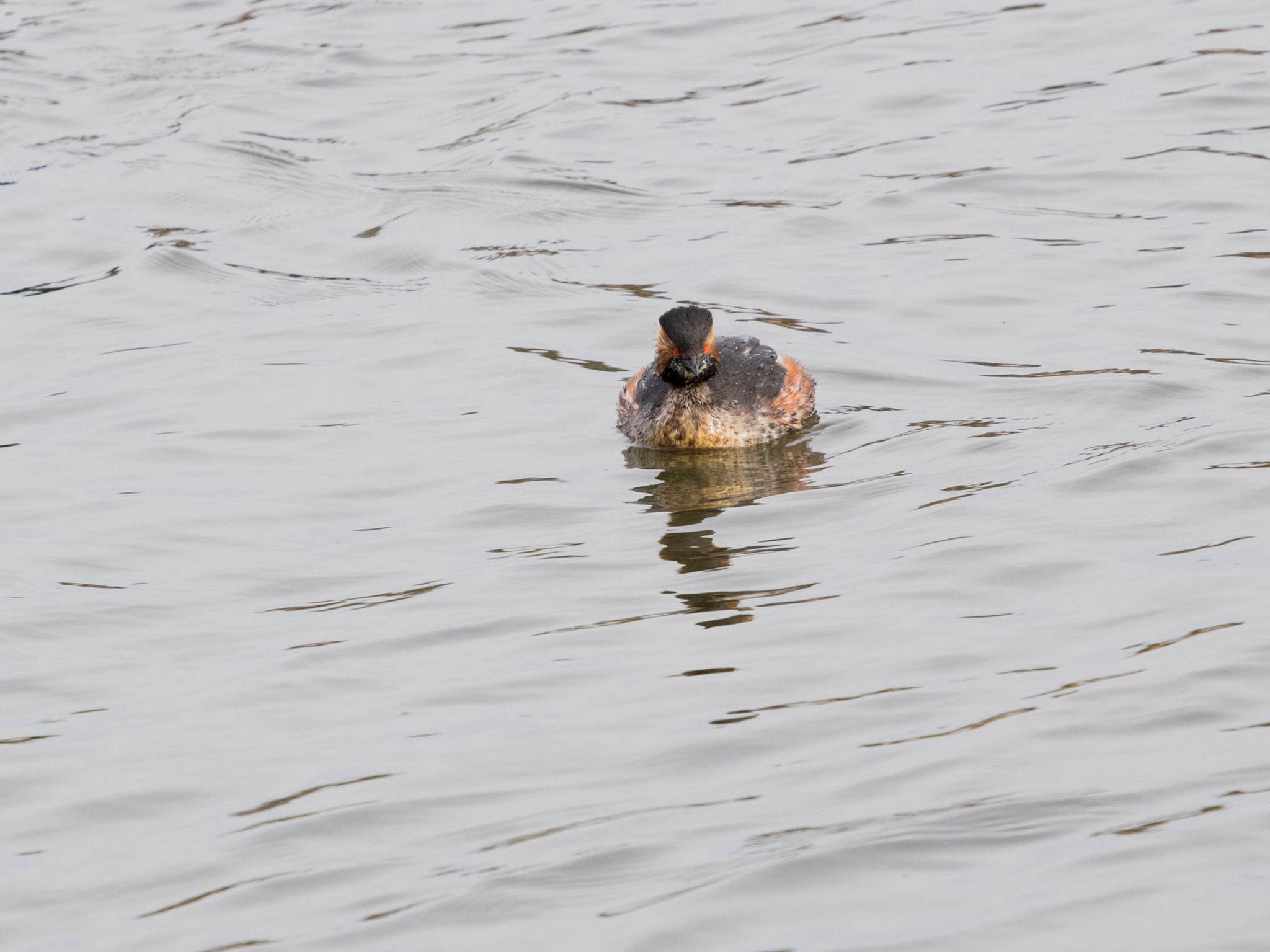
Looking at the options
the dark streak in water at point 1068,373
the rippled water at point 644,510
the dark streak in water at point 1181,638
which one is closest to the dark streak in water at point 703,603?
the rippled water at point 644,510

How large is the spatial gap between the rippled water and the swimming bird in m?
0.28

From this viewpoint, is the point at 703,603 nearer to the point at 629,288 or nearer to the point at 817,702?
the point at 817,702

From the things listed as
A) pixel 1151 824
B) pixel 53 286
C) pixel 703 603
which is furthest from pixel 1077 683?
pixel 53 286

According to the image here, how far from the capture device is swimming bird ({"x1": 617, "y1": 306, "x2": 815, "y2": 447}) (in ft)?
39.2

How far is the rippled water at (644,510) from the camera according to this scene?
6.21 meters

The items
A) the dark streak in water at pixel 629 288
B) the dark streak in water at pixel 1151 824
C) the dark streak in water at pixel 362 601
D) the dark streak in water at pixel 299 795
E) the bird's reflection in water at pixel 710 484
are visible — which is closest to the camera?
the dark streak in water at pixel 1151 824

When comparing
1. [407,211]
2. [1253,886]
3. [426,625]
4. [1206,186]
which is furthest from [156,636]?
[1206,186]

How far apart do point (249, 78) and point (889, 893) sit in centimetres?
1880

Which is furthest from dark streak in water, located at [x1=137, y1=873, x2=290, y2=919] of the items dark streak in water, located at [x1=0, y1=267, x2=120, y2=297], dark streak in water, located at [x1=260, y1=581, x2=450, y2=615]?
dark streak in water, located at [x1=0, y1=267, x2=120, y2=297]

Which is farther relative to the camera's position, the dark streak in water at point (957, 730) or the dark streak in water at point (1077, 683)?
the dark streak in water at point (1077, 683)

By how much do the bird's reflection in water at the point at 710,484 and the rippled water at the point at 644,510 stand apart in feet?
0.16

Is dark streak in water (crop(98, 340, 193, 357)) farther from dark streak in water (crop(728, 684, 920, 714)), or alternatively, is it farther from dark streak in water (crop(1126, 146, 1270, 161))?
dark streak in water (crop(1126, 146, 1270, 161))

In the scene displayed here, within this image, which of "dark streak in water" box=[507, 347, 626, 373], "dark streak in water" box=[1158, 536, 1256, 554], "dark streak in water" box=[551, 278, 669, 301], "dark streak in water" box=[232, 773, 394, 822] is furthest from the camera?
"dark streak in water" box=[551, 278, 669, 301]

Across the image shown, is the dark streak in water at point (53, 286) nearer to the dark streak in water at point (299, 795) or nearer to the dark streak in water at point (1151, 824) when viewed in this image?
the dark streak in water at point (299, 795)
